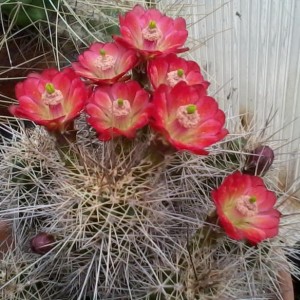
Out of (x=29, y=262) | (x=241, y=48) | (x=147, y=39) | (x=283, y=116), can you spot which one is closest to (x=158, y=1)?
(x=241, y=48)

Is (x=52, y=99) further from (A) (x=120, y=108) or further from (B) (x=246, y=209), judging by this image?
(B) (x=246, y=209)

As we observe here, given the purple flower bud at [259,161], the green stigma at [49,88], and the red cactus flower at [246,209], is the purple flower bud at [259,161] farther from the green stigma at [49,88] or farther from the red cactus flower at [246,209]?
the green stigma at [49,88]

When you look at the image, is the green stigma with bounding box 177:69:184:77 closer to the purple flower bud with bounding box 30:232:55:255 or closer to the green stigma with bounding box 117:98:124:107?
the green stigma with bounding box 117:98:124:107

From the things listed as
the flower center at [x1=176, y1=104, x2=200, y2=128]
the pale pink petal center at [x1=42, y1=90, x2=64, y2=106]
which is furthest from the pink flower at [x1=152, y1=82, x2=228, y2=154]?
the pale pink petal center at [x1=42, y1=90, x2=64, y2=106]

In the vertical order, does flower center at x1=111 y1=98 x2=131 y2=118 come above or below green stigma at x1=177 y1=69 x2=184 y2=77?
below

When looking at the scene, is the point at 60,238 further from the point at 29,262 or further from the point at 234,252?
the point at 234,252

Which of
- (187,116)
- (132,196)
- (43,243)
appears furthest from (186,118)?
(43,243)

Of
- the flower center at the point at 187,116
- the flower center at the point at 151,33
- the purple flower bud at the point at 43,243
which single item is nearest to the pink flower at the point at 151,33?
the flower center at the point at 151,33
